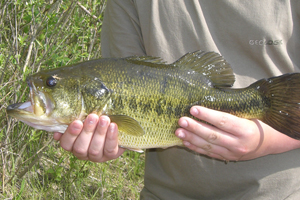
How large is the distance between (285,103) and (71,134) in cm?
106

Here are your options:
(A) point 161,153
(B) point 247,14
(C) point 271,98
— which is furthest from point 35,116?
(B) point 247,14

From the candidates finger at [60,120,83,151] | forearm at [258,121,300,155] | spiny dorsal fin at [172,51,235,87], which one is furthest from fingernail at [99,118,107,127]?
forearm at [258,121,300,155]

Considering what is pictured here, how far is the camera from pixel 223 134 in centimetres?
137

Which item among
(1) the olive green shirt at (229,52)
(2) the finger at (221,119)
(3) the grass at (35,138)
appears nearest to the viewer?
(2) the finger at (221,119)

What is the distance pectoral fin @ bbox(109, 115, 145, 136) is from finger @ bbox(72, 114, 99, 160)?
0.29 feet

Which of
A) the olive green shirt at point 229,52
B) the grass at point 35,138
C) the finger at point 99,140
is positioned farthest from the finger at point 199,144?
the grass at point 35,138

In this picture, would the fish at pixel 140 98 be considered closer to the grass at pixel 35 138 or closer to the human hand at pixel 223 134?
the human hand at pixel 223 134

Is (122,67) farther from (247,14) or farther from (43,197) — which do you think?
(43,197)

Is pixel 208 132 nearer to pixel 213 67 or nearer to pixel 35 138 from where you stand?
pixel 213 67

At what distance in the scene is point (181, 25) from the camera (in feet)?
5.75

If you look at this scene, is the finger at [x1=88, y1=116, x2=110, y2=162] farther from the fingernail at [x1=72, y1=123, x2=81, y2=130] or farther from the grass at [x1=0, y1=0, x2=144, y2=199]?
→ the grass at [x1=0, y1=0, x2=144, y2=199]

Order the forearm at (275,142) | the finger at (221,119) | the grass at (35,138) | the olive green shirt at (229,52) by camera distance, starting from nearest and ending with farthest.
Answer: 1. the finger at (221,119)
2. the forearm at (275,142)
3. the olive green shirt at (229,52)
4. the grass at (35,138)

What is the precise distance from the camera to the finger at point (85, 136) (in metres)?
1.38

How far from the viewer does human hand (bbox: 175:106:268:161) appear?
4.37 feet
